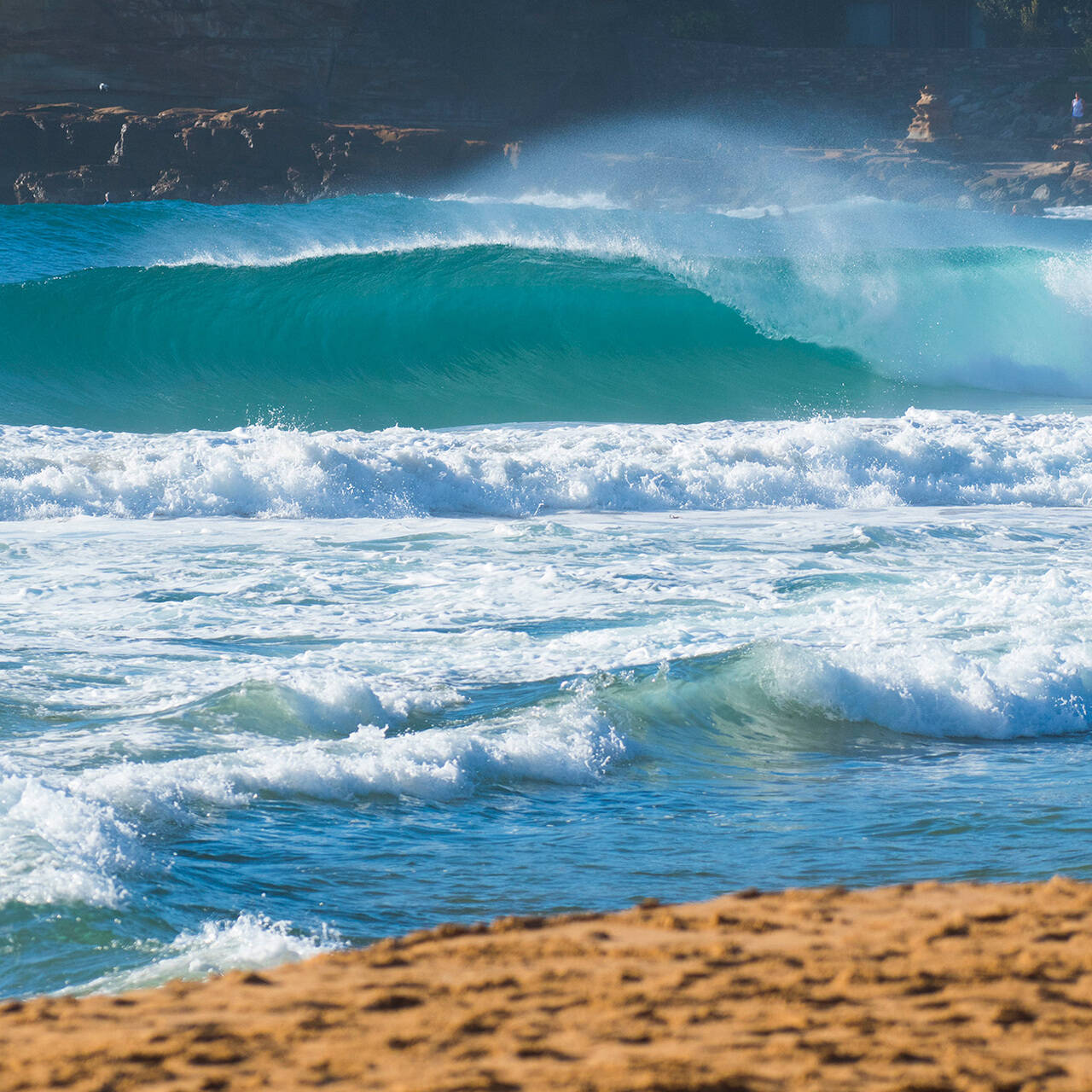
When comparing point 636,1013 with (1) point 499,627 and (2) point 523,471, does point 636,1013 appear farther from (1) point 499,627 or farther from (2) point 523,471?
(2) point 523,471

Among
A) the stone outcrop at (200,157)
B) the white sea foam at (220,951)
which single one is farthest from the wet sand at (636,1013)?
the stone outcrop at (200,157)

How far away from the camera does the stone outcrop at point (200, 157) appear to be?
1207 inches

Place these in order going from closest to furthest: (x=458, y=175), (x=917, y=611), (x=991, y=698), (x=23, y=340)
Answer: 1. (x=991, y=698)
2. (x=917, y=611)
3. (x=23, y=340)
4. (x=458, y=175)

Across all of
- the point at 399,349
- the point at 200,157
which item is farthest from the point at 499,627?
the point at 200,157

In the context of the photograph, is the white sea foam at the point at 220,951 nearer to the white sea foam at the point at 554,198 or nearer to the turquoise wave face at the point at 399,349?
the turquoise wave face at the point at 399,349

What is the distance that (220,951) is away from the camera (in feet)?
8.52

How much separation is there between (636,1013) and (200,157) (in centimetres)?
3231

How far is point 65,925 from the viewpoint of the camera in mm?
2717

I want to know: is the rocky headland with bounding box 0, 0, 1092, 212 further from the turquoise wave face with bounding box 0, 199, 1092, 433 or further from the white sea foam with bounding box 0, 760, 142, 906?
the white sea foam with bounding box 0, 760, 142, 906

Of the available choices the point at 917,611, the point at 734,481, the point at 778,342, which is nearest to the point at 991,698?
the point at 917,611

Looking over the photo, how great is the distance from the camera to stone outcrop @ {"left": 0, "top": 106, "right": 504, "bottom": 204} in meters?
30.7

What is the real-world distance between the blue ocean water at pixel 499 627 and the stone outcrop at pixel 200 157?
17.1 m

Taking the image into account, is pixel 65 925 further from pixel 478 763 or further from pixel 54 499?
pixel 54 499

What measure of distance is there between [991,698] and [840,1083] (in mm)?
3282
